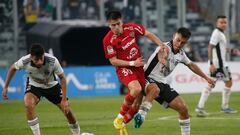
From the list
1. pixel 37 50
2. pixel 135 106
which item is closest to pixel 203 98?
pixel 135 106

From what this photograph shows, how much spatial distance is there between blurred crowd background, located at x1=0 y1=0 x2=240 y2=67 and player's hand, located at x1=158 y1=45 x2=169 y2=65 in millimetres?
18056

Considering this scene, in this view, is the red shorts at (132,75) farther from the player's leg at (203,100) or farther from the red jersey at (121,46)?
the player's leg at (203,100)

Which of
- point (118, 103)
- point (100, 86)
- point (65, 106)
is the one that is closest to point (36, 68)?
point (65, 106)

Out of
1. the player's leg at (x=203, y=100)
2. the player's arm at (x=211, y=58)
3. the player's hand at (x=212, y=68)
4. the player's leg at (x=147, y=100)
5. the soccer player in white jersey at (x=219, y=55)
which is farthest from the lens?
the soccer player in white jersey at (x=219, y=55)

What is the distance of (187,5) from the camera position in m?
34.2

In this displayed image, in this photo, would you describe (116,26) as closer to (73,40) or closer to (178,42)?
(178,42)

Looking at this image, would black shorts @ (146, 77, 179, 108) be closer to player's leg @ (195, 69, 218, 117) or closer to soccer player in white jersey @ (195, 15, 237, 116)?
player's leg @ (195, 69, 218, 117)

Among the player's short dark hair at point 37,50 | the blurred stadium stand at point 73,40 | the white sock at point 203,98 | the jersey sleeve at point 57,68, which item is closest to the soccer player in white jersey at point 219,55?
the white sock at point 203,98

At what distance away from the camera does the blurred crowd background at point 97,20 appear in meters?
32.2

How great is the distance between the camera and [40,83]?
14.7 metres

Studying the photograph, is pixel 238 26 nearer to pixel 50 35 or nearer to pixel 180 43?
pixel 50 35

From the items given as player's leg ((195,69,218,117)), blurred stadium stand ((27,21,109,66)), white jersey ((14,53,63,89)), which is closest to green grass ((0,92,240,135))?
player's leg ((195,69,218,117))

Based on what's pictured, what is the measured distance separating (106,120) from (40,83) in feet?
15.1

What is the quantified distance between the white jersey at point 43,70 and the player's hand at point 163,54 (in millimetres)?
1909
